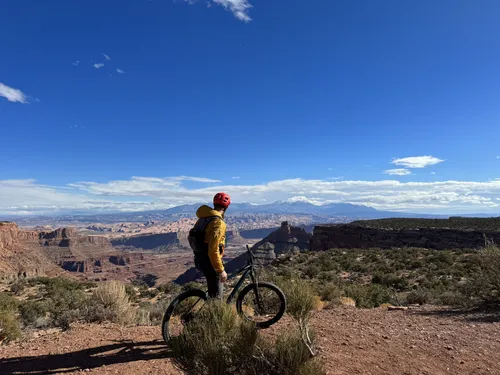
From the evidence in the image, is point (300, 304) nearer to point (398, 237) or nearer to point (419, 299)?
point (419, 299)

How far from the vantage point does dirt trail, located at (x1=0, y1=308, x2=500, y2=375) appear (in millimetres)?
4742

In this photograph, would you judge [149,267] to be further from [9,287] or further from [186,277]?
[9,287]

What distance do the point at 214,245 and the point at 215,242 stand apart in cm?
5

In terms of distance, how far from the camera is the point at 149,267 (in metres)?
130

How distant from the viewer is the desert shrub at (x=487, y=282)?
916cm

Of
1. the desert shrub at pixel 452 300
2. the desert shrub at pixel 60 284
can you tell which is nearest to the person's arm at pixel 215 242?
the desert shrub at pixel 452 300

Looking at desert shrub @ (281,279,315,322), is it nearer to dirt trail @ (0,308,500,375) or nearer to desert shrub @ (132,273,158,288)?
dirt trail @ (0,308,500,375)

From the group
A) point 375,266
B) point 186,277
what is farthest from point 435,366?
point 186,277

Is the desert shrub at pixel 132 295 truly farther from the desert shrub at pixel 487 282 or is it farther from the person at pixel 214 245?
the desert shrub at pixel 487 282

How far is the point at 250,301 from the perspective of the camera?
5.96 m

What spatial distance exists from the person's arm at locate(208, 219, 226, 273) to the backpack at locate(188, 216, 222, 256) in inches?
5.8

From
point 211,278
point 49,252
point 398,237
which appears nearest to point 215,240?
point 211,278

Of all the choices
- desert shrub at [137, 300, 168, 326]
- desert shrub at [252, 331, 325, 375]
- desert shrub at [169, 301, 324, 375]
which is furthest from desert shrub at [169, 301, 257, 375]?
desert shrub at [137, 300, 168, 326]

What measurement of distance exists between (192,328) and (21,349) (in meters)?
4.05
